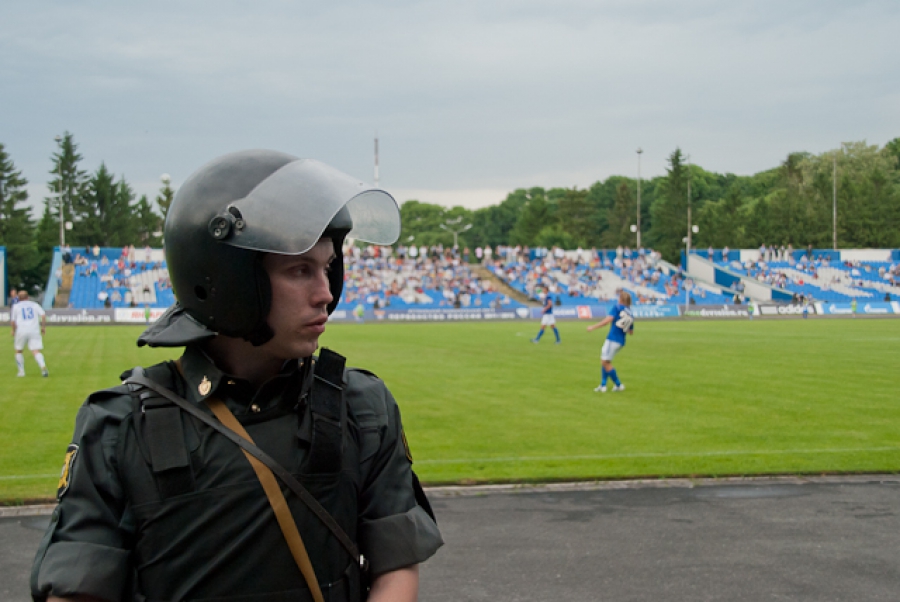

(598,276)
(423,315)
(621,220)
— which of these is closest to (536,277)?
(598,276)

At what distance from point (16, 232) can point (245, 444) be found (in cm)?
9204

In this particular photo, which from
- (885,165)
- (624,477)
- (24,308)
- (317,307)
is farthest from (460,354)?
(885,165)

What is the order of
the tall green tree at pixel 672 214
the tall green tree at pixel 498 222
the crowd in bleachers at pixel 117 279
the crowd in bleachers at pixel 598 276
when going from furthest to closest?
1. the tall green tree at pixel 498 222
2. the tall green tree at pixel 672 214
3. the crowd in bleachers at pixel 598 276
4. the crowd in bleachers at pixel 117 279

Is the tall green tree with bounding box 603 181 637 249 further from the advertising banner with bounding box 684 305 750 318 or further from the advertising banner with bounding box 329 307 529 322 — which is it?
the advertising banner with bounding box 329 307 529 322

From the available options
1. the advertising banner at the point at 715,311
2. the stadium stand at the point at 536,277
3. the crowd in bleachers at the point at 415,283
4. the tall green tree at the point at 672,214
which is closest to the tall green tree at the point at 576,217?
the tall green tree at the point at 672,214

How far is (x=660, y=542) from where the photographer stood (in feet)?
22.9

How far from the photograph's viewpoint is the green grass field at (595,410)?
10.3m

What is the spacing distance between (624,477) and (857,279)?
68.7 meters

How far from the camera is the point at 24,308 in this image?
20188 millimetres

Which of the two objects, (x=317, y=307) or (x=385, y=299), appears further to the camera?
(x=385, y=299)

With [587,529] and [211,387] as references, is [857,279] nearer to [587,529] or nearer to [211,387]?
[587,529]

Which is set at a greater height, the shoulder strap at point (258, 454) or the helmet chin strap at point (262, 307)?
the helmet chin strap at point (262, 307)

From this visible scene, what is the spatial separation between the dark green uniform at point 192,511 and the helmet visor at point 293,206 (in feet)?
1.08

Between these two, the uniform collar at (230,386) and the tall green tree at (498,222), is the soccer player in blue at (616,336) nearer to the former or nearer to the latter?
the uniform collar at (230,386)
